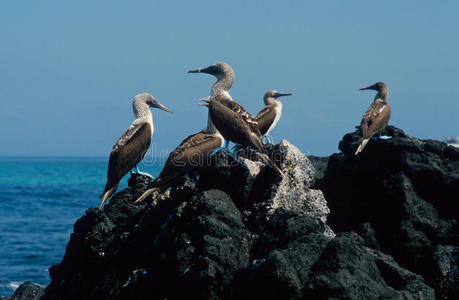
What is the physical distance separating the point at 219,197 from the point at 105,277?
5.81ft

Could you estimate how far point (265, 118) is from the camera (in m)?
10.2

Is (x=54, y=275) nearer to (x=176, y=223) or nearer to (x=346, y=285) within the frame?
(x=176, y=223)

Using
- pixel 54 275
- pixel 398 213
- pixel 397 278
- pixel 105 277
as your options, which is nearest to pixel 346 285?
pixel 397 278

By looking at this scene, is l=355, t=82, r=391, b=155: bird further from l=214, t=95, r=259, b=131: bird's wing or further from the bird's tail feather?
l=214, t=95, r=259, b=131: bird's wing

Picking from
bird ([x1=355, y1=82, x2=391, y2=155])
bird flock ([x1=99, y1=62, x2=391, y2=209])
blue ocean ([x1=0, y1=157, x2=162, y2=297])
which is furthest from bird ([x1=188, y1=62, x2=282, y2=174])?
blue ocean ([x1=0, y1=157, x2=162, y2=297])

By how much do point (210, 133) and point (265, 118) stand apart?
88.3 inches

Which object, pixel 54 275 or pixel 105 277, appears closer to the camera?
pixel 105 277

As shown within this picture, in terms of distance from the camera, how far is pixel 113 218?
309 inches

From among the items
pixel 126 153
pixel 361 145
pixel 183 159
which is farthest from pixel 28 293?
pixel 361 145

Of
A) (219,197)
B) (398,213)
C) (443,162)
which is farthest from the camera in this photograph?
(443,162)

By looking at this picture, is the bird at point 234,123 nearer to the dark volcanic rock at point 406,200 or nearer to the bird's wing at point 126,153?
the dark volcanic rock at point 406,200

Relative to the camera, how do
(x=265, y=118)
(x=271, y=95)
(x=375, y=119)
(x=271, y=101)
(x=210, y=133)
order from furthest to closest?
1. (x=271, y=95)
2. (x=271, y=101)
3. (x=265, y=118)
4. (x=375, y=119)
5. (x=210, y=133)

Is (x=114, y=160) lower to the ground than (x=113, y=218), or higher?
higher

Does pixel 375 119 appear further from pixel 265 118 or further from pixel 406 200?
pixel 406 200
